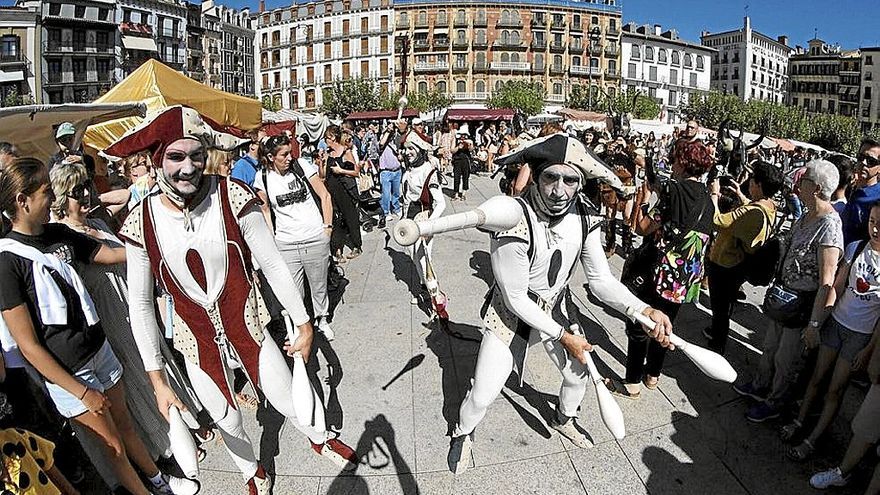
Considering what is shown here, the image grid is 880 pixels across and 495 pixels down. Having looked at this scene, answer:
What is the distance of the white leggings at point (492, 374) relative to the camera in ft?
9.84

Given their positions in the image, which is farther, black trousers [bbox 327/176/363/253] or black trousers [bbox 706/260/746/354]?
black trousers [bbox 327/176/363/253]

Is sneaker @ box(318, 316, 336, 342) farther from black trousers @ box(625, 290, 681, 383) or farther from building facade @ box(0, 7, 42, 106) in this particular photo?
building facade @ box(0, 7, 42, 106)

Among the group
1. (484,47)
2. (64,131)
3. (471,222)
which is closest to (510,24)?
(484,47)

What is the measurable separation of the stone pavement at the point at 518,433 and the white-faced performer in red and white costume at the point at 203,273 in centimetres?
63

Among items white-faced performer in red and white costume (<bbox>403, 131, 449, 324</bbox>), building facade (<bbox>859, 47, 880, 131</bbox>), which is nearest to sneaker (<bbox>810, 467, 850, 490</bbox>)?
white-faced performer in red and white costume (<bbox>403, 131, 449, 324</bbox>)

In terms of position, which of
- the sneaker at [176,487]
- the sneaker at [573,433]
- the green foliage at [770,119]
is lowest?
the sneaker at [176,487]

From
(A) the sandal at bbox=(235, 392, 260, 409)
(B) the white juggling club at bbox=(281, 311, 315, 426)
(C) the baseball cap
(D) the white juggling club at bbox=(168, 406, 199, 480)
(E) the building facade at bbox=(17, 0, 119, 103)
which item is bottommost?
(A) the sandal at bbox=(235, 392, 260, 409)

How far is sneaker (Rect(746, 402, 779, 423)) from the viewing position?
3596 millimetres

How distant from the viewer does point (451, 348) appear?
479 cm

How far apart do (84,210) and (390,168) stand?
649cm

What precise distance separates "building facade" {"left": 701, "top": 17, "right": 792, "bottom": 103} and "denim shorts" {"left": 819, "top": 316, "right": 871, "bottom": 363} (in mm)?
84983

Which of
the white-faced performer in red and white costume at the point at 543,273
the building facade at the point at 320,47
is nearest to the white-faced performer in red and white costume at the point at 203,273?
the white-faced performer in red and white costume at the point at 543,273

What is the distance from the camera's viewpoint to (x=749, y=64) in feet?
256

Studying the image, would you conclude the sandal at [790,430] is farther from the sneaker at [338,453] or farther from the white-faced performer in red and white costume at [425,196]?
the white-faced performer in red and white costume at [425,196]
